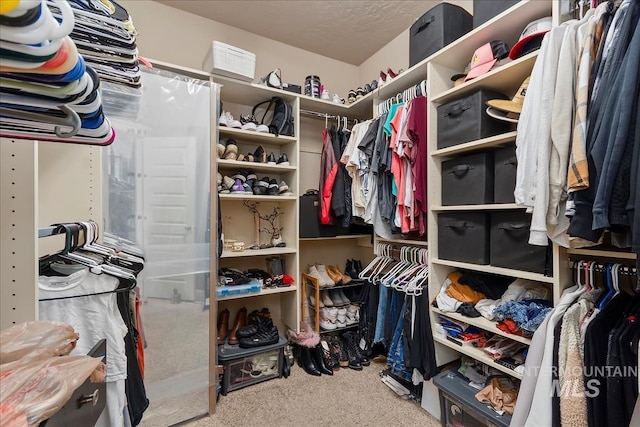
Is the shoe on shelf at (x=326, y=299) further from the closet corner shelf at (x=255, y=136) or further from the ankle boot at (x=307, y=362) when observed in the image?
the closet corner shelf at (x=255, y=136)

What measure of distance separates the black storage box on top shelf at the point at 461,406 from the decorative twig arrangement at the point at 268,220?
1531mm

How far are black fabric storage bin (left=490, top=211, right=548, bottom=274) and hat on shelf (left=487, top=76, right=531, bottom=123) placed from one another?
46 centimetres

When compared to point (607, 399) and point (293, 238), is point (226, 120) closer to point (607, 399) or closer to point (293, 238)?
point (293, 238)

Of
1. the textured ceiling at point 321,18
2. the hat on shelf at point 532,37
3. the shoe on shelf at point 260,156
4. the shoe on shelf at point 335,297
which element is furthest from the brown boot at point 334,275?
the textured ceiling at point 321,18

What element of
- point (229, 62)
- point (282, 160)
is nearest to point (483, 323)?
point (282, 160)

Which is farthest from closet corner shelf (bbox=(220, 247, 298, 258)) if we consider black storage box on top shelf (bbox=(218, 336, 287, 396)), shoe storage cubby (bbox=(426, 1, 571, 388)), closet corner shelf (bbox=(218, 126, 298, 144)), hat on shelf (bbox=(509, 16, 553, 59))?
hat on shelf (bbox=(509, 16, 553, 59))

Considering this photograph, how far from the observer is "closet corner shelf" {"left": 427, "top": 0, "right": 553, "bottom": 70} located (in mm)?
1337

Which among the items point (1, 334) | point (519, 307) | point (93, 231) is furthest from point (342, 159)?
point (1, 334)

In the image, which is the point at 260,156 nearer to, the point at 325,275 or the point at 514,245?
the point at 325,275

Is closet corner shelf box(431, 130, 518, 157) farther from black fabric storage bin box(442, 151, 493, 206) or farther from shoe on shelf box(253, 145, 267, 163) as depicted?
shoe on shelf box(253, 145, 267, 163)

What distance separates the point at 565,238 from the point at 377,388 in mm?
1549

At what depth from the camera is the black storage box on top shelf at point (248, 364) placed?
1.98 metres

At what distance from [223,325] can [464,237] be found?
1827 mm

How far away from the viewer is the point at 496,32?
151cm
